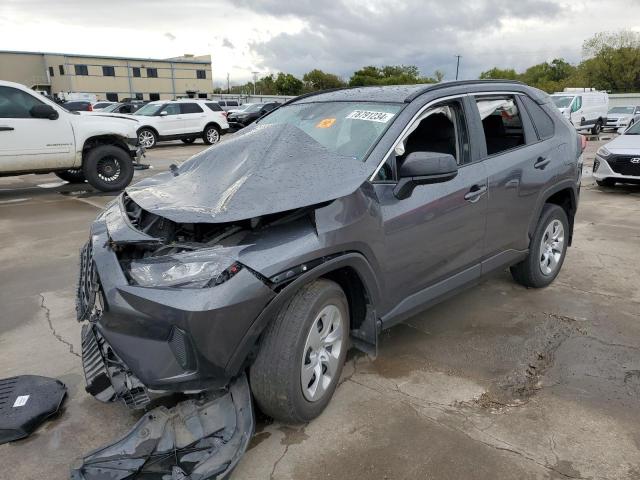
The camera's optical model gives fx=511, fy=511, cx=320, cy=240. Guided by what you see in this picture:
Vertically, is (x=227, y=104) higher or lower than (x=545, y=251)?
higher

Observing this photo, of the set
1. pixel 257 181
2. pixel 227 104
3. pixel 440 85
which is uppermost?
pixel 440 85

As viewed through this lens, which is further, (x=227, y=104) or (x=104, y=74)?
(x=104, y=74)

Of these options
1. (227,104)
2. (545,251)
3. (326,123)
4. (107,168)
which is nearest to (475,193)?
(326,123)

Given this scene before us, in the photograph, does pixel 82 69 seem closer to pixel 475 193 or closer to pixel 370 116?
pixel 370 116

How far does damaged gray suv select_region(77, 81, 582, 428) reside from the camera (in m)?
2.33

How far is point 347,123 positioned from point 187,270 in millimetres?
1647

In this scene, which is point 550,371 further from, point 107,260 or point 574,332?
point 107,260

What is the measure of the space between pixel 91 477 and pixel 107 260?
1006mm

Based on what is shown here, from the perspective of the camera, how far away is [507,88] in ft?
13.9

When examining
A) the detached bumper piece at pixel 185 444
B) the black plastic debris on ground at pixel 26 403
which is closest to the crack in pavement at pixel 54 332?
the black plastic debris on ground at pixel 26 403

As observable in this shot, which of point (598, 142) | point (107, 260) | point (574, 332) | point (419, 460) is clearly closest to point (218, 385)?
point (107, 260)

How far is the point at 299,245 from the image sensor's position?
2.52 meters

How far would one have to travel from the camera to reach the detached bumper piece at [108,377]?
Result: 8.04 ft

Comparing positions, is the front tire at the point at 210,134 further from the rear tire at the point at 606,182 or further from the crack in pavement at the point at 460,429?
the crack in pavement at the point at 460,429
